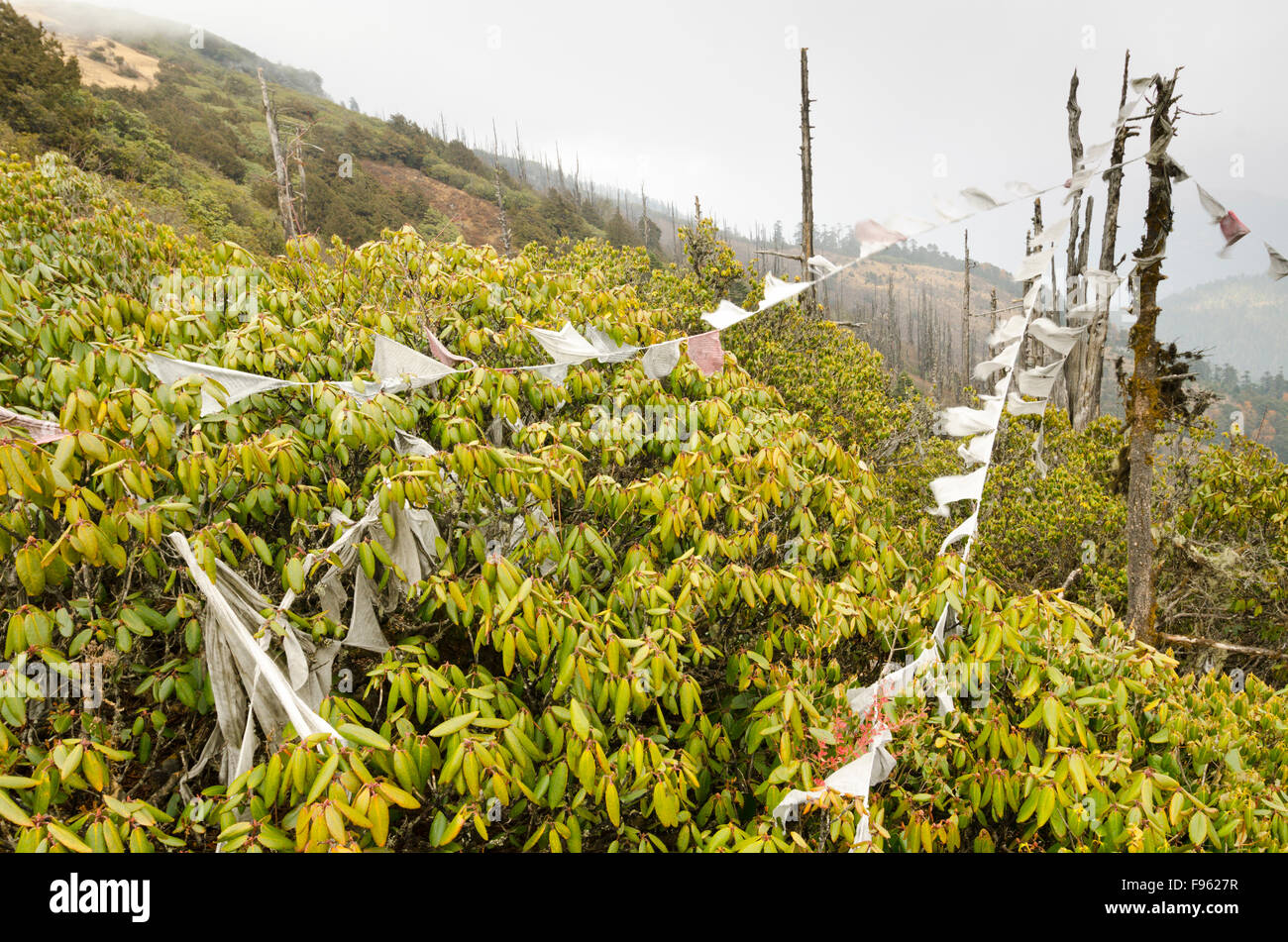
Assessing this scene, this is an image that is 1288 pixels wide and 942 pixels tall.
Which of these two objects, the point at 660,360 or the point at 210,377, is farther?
the point at 660,360

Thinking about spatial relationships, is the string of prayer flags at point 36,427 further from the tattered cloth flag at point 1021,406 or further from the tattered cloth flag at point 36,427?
the tattered cloth flag at point 1021,406

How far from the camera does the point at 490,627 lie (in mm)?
2393

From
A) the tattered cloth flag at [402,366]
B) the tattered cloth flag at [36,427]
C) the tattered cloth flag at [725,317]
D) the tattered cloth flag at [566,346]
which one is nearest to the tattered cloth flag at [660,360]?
the tattered cloth flag at [566,346]

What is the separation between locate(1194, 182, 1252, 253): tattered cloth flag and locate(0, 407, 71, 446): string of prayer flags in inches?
170

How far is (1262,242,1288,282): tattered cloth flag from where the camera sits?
2.34 meters

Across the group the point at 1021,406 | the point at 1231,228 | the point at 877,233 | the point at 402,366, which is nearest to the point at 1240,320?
the point at 1231,228

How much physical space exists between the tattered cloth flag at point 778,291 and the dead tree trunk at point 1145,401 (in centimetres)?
306

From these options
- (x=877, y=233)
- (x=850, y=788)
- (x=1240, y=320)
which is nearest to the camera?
(x=850, y=788)

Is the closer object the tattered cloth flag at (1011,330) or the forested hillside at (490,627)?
the forested hillside at (490,627)

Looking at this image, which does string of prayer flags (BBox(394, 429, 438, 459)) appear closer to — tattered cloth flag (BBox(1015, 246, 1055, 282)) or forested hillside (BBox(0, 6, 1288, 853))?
forested hillside (BBox(0, 6, 1288, 853))

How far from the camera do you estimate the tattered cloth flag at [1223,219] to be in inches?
92.6

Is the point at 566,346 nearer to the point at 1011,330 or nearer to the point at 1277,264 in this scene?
the point at 1011,330

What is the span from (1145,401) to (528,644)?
581 centimetres

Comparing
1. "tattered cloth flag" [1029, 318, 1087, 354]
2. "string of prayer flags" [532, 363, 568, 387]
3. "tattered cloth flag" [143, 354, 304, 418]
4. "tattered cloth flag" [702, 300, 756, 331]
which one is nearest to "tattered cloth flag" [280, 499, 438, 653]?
"tattered cloth flag" [143, 354, 304, 418]
